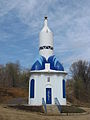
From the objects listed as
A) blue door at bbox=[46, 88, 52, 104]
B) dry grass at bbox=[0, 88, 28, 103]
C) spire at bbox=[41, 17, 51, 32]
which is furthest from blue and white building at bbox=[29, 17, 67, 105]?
dry grass at bbox=[0, 88, 28, 103]

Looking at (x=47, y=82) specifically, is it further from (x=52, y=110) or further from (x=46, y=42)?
(x=46, y=42)

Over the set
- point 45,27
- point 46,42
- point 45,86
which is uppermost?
point 45,27

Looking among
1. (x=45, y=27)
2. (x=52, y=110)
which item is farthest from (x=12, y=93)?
(x=52, y=110)

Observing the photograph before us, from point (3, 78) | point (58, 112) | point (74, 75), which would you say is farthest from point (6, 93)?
point (58, 112)

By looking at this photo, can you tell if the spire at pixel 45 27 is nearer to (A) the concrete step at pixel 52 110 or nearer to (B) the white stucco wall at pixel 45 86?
(B) the white stucco wall at pixel 45 86

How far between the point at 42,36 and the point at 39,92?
28.9ft

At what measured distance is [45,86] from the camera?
111ft

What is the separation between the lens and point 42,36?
36875 mm

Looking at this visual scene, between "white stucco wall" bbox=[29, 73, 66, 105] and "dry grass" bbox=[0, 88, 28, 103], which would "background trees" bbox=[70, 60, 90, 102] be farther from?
"white stucco wall" bbox=[29, 73, 66, 105]

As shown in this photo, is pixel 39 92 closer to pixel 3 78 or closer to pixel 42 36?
pixel 42 36

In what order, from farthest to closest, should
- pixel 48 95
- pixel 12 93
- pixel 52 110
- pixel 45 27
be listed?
1. pixel 12 93
2. pixel 45 27
3. pixel 48 95
4. pixel 52 110

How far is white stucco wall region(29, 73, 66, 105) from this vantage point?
33656mm

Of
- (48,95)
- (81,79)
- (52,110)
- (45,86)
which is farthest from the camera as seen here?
(81,79)

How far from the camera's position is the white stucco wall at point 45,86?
3366 cm
